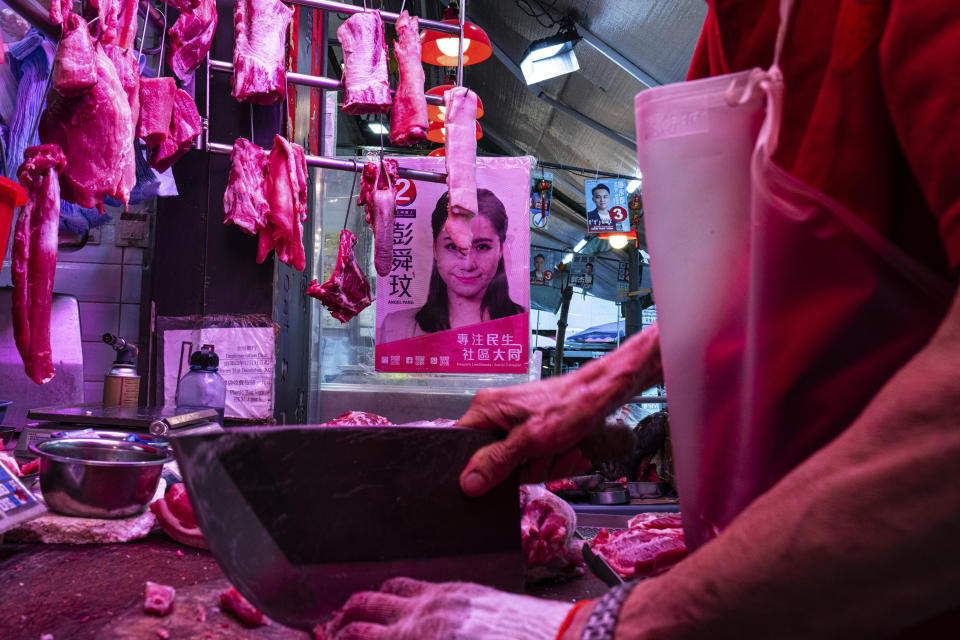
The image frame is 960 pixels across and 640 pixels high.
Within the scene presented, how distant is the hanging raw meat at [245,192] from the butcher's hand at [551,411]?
2487 millimetres

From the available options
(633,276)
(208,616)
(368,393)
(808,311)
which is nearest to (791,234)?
(808,311)

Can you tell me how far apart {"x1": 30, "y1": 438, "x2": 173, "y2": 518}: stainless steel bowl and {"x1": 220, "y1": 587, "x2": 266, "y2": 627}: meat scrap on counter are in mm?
769

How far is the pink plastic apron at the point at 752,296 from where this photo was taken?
0.70 metres

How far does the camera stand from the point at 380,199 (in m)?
3.62

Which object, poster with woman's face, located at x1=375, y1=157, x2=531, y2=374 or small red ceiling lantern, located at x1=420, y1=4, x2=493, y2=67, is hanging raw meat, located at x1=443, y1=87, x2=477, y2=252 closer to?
poster with woman's face, located at x1=375, y1=157, x2=531, y2=374

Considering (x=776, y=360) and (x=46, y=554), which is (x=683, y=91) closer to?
(x=776, y=360)

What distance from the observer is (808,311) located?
2.47ft

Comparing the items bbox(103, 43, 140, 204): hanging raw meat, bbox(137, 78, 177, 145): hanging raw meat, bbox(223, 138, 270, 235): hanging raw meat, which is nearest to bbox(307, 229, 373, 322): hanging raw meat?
bbox(223, 138, 270, 235): hanging raw meat

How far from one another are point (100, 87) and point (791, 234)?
243 centimetres

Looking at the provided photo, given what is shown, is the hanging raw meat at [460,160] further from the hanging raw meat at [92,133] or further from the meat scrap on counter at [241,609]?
the meat scrap on counter at [241,609]

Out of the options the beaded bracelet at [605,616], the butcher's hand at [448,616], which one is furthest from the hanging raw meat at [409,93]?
the beaded bracelet at [605,616]

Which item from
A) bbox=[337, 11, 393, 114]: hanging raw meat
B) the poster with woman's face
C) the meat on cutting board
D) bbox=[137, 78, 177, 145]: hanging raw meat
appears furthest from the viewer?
the poster with woman's face

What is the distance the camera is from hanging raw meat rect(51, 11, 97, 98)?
82.0 inches

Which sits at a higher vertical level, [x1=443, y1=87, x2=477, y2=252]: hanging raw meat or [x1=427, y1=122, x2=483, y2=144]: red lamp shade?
[x1=427, y1=122, x2=483, y2=144]: red lamp shade
